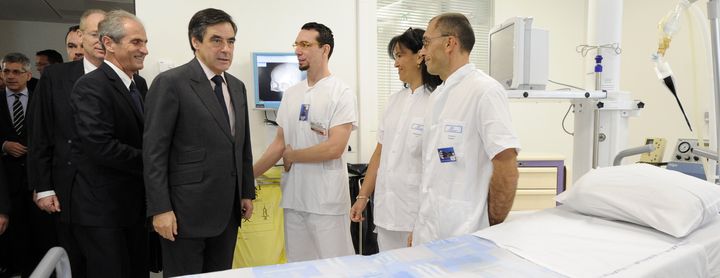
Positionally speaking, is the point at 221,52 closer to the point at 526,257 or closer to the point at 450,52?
the point at 450,52

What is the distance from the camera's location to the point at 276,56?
11.4 feet

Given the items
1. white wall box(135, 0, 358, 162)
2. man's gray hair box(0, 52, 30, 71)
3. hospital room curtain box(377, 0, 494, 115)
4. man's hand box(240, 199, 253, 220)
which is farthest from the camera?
hospital room curtain box(377, 0, 494, 115)

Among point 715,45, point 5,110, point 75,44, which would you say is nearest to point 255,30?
point 75,44

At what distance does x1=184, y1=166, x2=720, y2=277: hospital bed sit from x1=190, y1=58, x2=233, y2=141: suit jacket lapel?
0.71 meters

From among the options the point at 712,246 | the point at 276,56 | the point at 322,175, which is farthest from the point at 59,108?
the point at 712,246

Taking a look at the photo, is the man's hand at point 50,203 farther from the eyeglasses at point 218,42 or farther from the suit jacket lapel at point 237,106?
the eyeglasses at point 218,42

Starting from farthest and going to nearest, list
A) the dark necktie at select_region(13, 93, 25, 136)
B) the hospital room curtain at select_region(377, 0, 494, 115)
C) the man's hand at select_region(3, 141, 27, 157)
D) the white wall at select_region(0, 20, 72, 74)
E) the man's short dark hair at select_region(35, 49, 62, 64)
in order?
the white wall at select_region(0, 20, 72, 74) < the hospital room curtain at select_region(377, 0, 494, 115) < the man's short dark hair at select_region(35, 49, 62, 64) < the dark necktie at select_region(13, 93, 25, 136) < the man's hand at select_region(3, 141, 27, 157)

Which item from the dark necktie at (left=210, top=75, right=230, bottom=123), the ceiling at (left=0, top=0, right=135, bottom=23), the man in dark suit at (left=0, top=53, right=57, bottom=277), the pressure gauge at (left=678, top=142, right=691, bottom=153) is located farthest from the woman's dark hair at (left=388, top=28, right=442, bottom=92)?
the ceiling at (left=0, top=0, right=135, bottom=23)

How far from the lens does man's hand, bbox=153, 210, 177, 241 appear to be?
5.56 feet

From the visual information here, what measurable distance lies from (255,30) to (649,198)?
294 centimetres

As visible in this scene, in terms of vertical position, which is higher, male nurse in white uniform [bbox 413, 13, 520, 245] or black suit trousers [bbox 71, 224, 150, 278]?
male nurse in white uniform [bbox 413, 13, 520, 245]

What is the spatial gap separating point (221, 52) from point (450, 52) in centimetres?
91

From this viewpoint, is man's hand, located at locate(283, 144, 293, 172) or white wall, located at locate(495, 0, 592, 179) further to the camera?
white wall, located at locate(495, 0, 592, 179)

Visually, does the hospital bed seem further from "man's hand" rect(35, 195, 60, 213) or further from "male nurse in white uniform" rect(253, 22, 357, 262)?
"man's hand" rect(35, 195, 60, 213)
